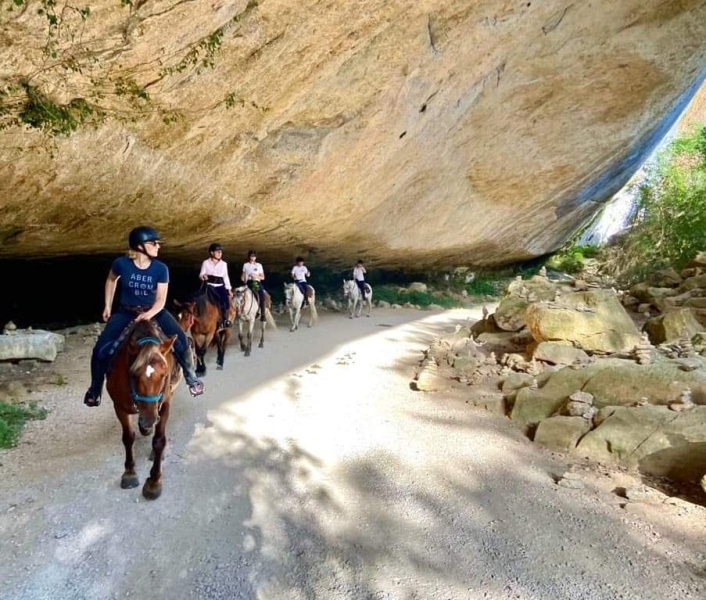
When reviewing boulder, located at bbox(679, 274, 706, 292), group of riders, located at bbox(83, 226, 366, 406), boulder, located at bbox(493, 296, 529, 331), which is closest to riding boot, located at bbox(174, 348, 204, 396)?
group of riders, located at bbox(83, 226, 366, 406)

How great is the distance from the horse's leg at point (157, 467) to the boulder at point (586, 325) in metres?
7.41

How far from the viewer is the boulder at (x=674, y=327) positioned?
30.4 ft

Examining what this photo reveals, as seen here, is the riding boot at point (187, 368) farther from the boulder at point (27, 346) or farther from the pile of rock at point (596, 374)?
the boulder at point (27, 346)

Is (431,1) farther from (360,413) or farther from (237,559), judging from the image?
(237,559)

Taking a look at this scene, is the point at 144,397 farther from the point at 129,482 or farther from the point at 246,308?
the point at 246,308

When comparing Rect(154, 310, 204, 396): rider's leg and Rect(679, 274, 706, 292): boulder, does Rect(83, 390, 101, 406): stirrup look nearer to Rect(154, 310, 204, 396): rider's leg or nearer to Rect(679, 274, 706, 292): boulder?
Rect(154, 310, 204, 396): rider's leg

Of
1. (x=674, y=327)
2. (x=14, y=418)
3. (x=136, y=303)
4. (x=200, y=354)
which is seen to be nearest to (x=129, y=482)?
(x=136, y=303)

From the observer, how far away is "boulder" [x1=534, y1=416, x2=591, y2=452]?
548 centimetres

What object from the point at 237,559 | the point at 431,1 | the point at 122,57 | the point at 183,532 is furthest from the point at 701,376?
the point at 122,57

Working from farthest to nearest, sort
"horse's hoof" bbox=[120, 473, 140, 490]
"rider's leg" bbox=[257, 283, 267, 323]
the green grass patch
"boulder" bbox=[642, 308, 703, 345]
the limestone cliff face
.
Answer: "rider's leg" bbox=[257, 283, 267, 323] < "boulder" bbox=[642, 308, 703, 345] < the limestone cliff face < the green grass patch < "horse's hoof" bbox=[120, 473, 140, 490]

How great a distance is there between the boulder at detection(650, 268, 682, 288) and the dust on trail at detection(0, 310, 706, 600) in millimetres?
13072

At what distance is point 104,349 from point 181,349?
709 mm

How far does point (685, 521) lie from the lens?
3951 mm

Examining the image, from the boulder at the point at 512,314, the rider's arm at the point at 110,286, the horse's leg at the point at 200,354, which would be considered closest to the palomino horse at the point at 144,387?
the rider's arm at the point at 110,286
